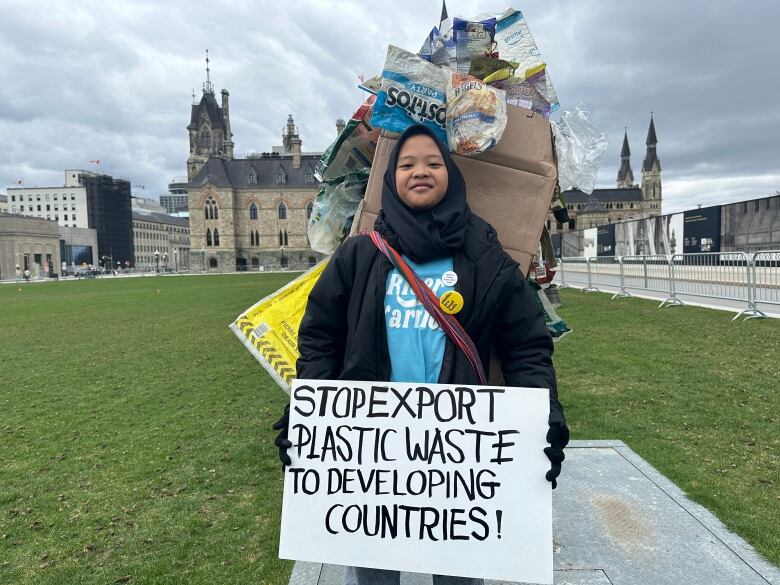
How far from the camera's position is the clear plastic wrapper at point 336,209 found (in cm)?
257

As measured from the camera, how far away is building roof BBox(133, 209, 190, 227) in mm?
126375

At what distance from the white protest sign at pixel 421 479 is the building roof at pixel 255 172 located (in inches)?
3052

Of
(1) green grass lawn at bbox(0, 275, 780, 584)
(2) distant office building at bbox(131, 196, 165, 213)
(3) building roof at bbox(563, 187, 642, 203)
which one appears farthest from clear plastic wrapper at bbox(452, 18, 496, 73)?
(2) distant office building at bbox(131, 196, 165, 213)

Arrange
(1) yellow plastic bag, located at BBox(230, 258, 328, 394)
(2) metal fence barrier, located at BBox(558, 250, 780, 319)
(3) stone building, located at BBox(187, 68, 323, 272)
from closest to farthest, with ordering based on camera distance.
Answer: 1. (1) yellow plastic bag, located at BBox(230, 258, 328, 394)
2. (2) metal fence barrier, located at BBox(558, 250, 780, 319)
3. (3) stone building, located at BBox(187, 68, 323, 272)

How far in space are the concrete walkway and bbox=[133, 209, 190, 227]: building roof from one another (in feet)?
448

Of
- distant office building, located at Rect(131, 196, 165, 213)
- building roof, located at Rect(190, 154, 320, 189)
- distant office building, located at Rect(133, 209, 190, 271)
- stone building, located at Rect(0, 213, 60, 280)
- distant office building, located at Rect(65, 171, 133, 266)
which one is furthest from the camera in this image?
distant office building, located at Rect(131, 196, 165, 213)

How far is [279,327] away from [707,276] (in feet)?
43.7

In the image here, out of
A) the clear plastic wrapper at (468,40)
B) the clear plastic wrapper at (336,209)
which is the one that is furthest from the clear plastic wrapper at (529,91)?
the clear plastic wrapper at (336,209)

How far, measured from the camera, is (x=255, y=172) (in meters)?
78.6

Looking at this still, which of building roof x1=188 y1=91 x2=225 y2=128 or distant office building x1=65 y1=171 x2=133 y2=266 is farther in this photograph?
distant office building x1=65 y1=171 x2=133 y2=266

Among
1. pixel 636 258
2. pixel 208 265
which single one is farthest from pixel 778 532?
pixel 208 265

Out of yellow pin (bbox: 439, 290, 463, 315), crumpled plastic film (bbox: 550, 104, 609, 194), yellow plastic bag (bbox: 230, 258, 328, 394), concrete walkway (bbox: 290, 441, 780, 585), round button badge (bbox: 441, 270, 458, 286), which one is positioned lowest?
concrete walkway (bbox: 290, 441, 780, 585)

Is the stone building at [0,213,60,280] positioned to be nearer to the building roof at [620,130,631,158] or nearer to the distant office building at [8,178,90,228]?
the distant office building at [8,178,90,228]

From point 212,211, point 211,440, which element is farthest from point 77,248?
point 211,440
